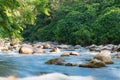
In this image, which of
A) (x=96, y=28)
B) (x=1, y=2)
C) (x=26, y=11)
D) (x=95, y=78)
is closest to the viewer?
(x=1, y=2)

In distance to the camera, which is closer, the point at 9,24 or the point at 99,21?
the point at 9,24

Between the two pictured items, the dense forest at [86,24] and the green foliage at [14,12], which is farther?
the dense forest at [86,24]

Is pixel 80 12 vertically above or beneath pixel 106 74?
above

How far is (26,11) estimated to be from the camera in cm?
814

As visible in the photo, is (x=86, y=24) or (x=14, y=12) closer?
(x=14, y=12)

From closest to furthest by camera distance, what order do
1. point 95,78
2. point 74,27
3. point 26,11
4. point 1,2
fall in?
1. point 1,2
2. point 26,11
3. point 95,78
4. point 74,27

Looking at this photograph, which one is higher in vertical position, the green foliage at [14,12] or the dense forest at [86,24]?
the dense forest at [86,24]

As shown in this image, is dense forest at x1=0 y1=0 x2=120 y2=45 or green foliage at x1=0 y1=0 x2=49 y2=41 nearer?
green foliage at x1=0 y1=0 x2=49 y2=41

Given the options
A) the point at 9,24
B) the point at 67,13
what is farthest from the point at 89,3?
the point at 9,24

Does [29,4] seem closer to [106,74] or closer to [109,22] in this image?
[106,74]

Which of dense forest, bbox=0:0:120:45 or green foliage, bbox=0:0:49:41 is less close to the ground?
dense forest, bbox=0:0:120:45

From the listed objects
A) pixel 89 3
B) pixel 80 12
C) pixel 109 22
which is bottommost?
pixel 109 22

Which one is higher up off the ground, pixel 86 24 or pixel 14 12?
pixel 86 24

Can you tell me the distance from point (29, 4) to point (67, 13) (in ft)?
114
